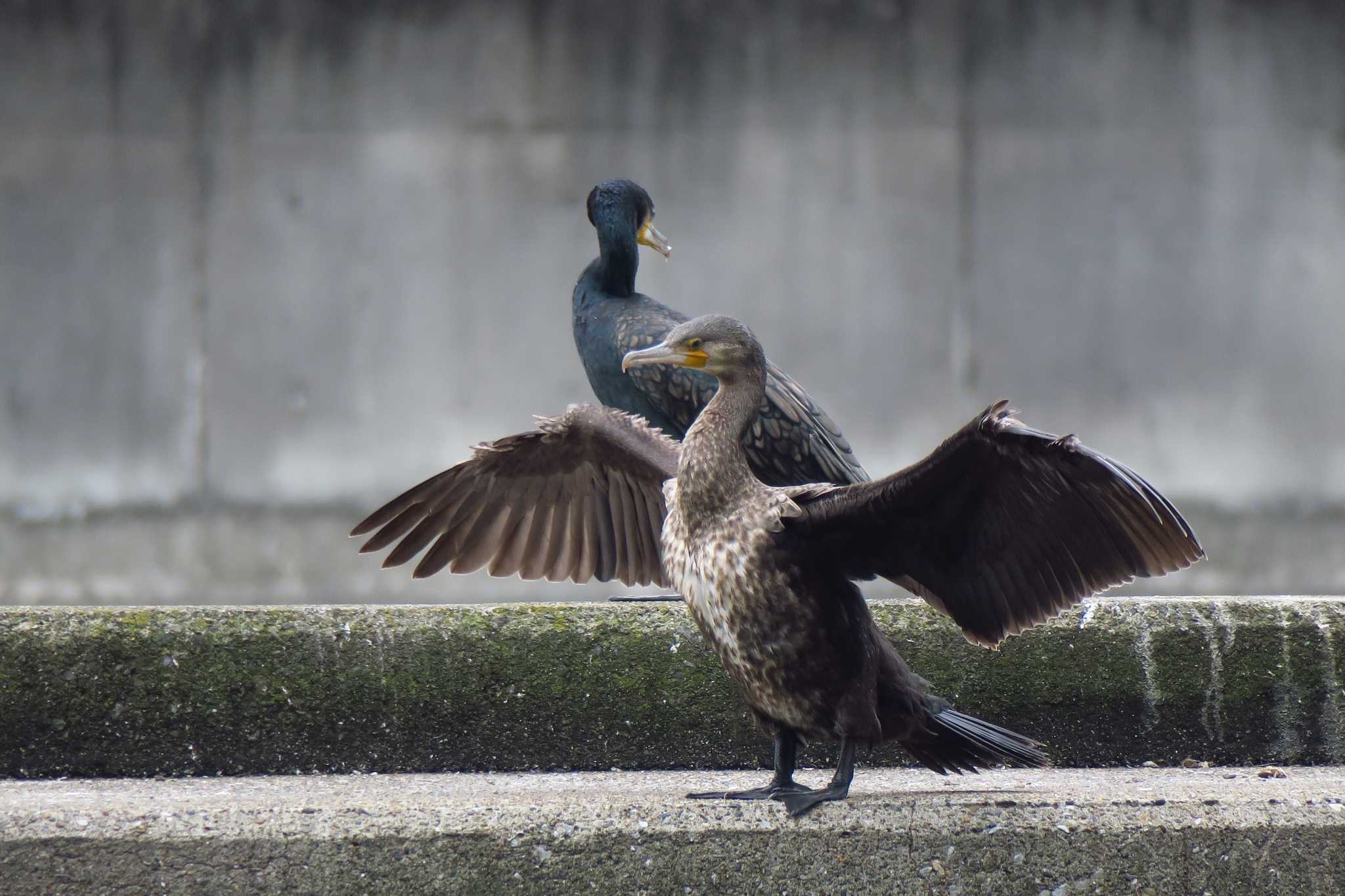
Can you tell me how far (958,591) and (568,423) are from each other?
83 cm

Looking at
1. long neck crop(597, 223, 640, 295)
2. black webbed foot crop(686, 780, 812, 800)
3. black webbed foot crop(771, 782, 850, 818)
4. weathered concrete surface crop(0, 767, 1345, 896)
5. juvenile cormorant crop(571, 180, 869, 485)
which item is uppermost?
long neck crop(597, 223, 640, 295)

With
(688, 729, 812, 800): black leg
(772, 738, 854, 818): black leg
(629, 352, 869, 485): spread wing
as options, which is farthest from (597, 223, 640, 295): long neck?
(772, 738, 854, 818): black leg

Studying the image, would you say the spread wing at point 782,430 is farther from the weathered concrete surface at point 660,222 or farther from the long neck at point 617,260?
the weathered concrete surface at point 660,222

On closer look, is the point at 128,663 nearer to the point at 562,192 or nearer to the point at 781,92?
the point at 562,192

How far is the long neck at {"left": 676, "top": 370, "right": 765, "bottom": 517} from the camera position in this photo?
234cm

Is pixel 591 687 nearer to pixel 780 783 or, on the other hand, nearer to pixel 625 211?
pixel 780 783

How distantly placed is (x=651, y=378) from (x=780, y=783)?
48.9 inches

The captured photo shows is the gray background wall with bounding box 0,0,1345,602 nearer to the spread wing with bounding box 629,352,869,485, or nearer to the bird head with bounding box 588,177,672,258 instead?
the bird head with bounding box 588,177,672,258

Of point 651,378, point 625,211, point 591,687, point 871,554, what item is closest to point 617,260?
point 625,211

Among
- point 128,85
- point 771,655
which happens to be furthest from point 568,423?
point 128,85

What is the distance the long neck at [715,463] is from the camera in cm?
234

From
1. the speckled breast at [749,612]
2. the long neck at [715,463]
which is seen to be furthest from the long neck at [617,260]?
the speckled breast at [749,612]

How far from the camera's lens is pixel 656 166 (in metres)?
5.91

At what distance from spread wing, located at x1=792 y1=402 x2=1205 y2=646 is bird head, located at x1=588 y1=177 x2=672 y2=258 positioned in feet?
5.11
